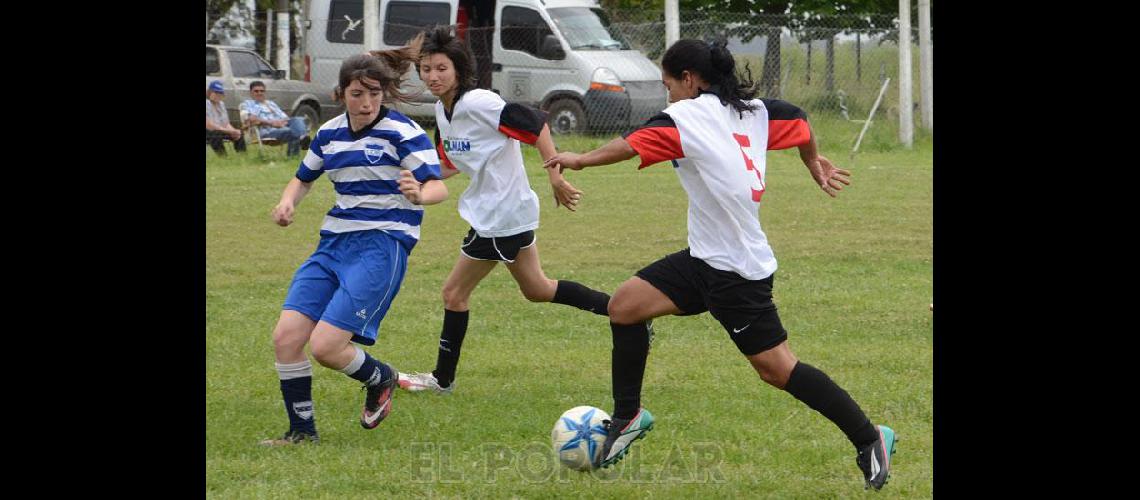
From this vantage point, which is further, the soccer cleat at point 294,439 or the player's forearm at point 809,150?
the soccer cleat at point 294,439

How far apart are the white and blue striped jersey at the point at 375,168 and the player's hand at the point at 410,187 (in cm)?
21

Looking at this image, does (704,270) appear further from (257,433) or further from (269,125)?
(269,125)

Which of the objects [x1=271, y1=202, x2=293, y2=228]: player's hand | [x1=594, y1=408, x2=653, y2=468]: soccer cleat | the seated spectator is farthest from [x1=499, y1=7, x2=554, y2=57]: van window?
[x1=594, y1=408, x2=653, y2=468]: soccer cleat

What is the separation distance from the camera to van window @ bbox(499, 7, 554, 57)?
18812 mm

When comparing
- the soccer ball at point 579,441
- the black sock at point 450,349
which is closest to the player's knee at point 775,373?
the soccer ball at point 579,441

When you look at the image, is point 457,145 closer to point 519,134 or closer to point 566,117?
point 519,134

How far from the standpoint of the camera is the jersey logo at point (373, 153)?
18.8ft

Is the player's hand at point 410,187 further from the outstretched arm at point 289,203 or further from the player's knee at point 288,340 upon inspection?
the player's knee at point 288,340

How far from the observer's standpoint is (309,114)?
63.8 feet

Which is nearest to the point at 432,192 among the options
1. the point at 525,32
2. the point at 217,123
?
the point at 217,123

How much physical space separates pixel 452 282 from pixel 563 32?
12391mm

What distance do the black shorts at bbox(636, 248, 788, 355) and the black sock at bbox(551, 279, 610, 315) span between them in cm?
186

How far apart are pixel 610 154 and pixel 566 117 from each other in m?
13.8
